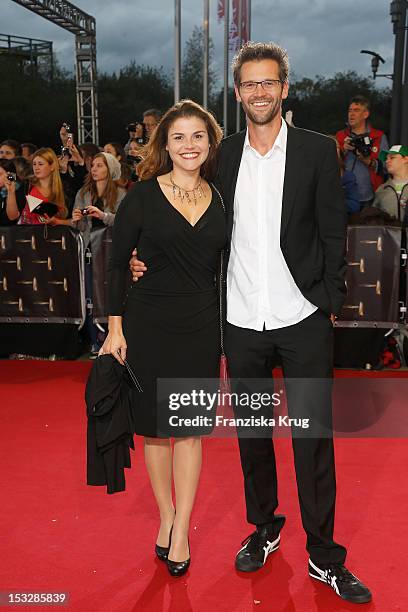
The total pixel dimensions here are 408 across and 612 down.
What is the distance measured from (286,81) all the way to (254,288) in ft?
2.54

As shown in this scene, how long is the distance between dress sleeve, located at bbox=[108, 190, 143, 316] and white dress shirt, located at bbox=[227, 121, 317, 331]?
0.38 meters

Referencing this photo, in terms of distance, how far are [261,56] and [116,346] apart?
119 centimetres

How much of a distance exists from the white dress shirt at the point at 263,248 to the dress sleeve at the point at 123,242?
379 millimetres

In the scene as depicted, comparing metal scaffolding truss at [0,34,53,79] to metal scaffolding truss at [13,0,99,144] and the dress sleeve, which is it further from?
the dress sleeve

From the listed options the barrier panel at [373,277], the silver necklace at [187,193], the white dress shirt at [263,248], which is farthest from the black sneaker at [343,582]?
the barrier panel at [373,277]

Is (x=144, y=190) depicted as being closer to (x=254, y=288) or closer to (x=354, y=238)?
(x=254, y=288)

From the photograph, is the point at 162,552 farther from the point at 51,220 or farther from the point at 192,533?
the point at 51,220

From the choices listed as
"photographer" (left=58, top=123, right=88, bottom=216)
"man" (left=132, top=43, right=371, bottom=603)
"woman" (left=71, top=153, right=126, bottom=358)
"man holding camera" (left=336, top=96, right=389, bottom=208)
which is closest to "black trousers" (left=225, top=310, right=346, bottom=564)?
"man" (left=132, top=43, right=371, bottom=603)

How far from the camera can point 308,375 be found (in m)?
2.99

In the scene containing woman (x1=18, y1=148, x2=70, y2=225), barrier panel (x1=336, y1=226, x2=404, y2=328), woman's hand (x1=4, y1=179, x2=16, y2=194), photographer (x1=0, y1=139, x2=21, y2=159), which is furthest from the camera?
photographer (x1=0, y1=139, x2=21, y2=159)

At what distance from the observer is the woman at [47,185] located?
6766mm

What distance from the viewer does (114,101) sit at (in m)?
46.6

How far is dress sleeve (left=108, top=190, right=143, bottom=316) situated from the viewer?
116 inches

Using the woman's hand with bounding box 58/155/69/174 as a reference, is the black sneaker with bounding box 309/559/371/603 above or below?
below
